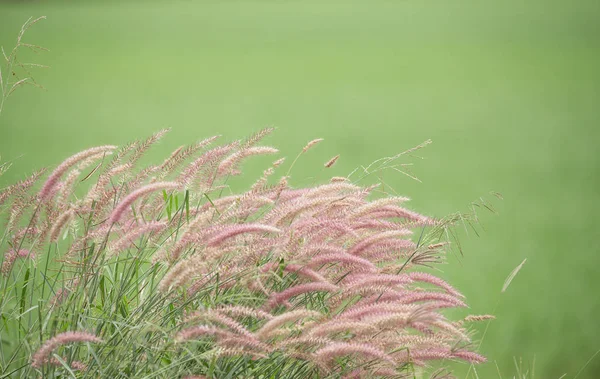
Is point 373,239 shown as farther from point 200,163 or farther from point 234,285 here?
point 200,163

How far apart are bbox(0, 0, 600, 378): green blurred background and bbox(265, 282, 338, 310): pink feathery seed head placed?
2.19ft

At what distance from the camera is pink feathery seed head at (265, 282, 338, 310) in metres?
1.18

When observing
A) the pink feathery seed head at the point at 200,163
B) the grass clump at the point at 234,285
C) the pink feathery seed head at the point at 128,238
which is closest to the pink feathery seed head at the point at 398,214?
the grass clump at the point at 234,285

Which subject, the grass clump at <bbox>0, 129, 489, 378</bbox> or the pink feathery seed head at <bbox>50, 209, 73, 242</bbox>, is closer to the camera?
the grass clump at <bbox>0, 129, 489, 378</bbox>

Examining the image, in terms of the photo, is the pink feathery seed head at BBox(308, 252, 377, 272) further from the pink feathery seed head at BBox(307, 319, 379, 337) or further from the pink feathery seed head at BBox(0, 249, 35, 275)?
the pink feathery seed head at BBox(0, 249, 35, 275)

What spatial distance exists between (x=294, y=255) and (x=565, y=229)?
3963 millimetres

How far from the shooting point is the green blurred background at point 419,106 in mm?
3934

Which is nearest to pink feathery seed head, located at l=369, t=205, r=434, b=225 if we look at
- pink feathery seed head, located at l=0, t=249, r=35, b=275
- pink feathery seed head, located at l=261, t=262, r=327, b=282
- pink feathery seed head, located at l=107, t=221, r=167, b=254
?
pink feathery seed head, located at l=261, t=262, r=327, b=282

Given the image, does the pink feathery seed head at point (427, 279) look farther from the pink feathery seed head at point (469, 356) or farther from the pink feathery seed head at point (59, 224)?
the pink feathery seed head at point (59, 224)

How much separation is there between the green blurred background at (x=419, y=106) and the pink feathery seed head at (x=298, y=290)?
67cm

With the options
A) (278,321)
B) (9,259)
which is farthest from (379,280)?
(9,259)

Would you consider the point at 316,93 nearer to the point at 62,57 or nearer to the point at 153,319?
the point at 62,57

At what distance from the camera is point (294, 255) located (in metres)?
1.29

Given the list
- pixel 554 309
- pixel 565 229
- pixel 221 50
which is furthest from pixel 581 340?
pixel 221 50
